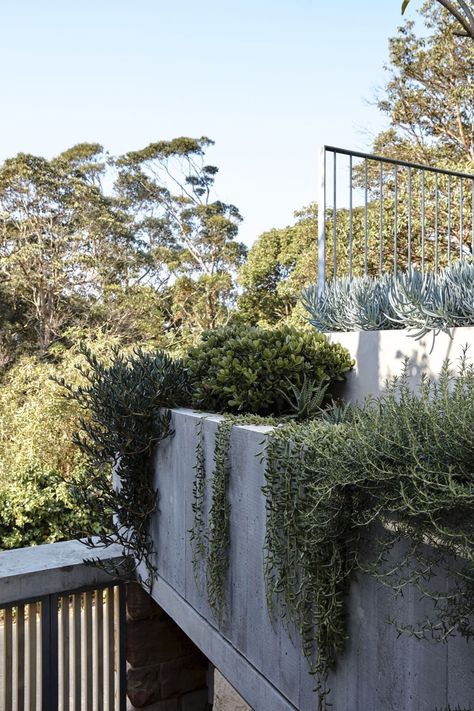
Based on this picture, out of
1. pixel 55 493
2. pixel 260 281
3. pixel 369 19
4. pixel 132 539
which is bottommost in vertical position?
pixel 55 493

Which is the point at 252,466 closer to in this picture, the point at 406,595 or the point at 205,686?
the point at 406,595

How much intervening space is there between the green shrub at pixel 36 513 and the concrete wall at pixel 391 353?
3580mm

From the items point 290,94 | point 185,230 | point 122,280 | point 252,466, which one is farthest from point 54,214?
point 252,466

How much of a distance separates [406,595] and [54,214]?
13.3 m

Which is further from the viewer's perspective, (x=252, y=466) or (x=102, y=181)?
(x=102, y=181)

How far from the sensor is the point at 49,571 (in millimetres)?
2957

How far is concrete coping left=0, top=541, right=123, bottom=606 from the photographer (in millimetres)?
2855

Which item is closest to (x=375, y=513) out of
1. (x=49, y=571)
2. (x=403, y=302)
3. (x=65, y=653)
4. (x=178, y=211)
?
(x=403, y=302)

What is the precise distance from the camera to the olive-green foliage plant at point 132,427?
2623mm

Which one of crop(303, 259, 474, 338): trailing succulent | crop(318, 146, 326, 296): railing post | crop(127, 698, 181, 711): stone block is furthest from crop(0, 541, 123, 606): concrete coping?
crop(318, 146, 326, 296): railing post

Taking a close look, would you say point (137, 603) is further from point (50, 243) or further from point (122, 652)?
point (50, 243)

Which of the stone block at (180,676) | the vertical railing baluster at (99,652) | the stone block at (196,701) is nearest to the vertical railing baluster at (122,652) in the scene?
the vertical railing baluster at (99,652)

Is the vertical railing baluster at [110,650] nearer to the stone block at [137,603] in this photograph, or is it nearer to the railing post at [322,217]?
the stone block at [137,603]

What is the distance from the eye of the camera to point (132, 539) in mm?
2881
